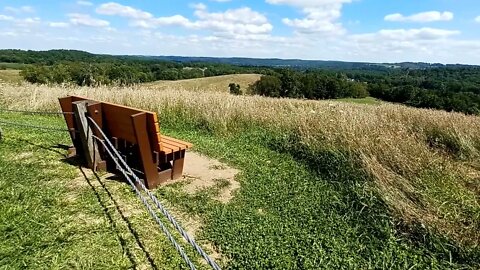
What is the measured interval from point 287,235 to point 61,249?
1927 mm

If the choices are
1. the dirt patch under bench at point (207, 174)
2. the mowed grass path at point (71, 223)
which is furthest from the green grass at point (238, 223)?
the dirt patch under bench at point (207, 174)

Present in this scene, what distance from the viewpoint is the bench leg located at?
15.6 ft

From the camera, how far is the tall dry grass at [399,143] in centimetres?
363

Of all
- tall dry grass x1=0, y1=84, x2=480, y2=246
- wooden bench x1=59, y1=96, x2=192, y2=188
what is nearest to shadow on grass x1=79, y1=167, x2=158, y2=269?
wooden bench x1=59, y1=96, x2=192, y2=188

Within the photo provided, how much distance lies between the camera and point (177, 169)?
4836 mm

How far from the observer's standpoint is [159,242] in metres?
3.14

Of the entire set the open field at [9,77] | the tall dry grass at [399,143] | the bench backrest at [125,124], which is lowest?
the open field at [9,77]

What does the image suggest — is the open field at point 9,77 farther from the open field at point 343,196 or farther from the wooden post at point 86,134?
the wooden post at point 86,134

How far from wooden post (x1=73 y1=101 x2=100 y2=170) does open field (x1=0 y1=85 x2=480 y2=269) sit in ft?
2.20

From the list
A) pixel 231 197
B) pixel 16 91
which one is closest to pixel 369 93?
pixel 16 91

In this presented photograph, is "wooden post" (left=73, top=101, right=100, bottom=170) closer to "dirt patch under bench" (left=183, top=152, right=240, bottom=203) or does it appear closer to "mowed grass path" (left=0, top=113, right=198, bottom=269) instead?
"mowed grass path" (left=0, top=113, right=198, bottom=269)

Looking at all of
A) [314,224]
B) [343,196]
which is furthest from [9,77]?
[314,224]

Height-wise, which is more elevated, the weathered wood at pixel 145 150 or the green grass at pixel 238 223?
the weathered wood at pixel 145 150

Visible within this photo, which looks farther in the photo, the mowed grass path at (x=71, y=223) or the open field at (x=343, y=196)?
the open field at (x=343, y=196)
